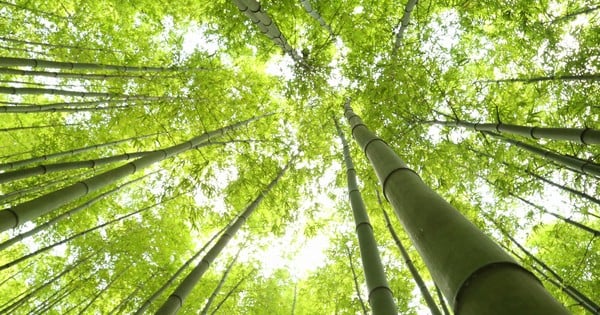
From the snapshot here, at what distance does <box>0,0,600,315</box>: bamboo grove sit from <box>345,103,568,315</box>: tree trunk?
51 cm

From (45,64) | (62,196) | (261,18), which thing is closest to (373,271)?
(62,196)

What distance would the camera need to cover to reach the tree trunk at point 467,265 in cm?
68

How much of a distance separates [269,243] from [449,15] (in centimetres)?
463

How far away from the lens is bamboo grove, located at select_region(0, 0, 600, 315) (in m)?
3.64

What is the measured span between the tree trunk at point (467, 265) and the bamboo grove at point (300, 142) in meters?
0.51

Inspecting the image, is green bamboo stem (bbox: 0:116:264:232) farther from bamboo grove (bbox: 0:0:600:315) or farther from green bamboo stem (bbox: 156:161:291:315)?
green bamboo stem (bbox: 156:161:291:315)

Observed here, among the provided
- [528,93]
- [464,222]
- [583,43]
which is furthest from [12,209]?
[528,93]

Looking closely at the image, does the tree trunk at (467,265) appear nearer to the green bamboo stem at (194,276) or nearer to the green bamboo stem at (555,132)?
the green bamboo stem at (194,276)

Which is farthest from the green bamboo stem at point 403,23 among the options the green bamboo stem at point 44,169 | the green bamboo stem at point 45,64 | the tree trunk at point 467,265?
the green bamboo stem at point 44,169

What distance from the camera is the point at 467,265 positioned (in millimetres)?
778

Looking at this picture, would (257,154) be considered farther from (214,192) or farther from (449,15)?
(449,15)

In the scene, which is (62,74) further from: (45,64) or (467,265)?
(467,265)

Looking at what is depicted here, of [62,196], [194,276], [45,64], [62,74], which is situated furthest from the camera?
[62,74]

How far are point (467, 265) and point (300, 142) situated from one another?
459 cm
